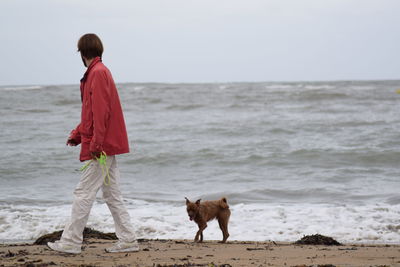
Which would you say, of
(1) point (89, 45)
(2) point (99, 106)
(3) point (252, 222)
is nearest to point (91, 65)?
(1) point (89, 45)

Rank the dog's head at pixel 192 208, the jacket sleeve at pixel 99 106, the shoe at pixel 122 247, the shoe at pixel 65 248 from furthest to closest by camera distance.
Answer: the dog's head at pixel 192 208 → the shoe at pixel 122 247 → the shoe at pixel 65 248 → the jacket sleeve at pixel 99 106

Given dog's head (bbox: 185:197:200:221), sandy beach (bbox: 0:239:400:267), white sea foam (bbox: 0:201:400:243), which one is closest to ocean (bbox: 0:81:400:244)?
white sea foam (bbox: 0:201:400:243)

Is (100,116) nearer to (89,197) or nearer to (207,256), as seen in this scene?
(89,197)

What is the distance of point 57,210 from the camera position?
7867mm

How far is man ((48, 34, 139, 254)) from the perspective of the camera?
13.6ft

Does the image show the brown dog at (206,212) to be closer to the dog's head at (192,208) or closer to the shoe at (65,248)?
the dog's head at (192,208)

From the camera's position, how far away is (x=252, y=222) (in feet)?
23.9

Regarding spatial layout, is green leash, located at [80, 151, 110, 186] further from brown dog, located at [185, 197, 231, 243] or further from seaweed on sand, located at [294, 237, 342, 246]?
seaweed on sand, located at [294, 237, 342, 246]

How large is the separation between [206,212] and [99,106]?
2.07m

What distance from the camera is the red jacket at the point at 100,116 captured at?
13.5ft

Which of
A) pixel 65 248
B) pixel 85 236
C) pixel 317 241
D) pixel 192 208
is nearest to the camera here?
pixel 65 248

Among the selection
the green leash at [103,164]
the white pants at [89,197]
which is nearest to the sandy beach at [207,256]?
the white pants at [89,197]

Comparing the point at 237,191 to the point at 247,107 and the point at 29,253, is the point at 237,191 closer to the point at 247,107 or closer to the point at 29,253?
the point at 29,253

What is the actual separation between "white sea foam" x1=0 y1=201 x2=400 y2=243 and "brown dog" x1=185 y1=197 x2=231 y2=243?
0.98 metres
